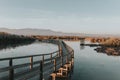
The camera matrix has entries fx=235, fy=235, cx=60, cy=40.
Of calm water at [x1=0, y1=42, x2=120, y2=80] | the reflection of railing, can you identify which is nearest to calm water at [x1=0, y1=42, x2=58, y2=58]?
calm water at [x1=0, y1=42, x2=120, y2=80]

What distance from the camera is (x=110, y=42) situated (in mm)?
87750

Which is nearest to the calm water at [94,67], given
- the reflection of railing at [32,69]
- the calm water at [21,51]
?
the calm water at [21,51]

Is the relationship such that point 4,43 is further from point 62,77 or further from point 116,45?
point 62,77

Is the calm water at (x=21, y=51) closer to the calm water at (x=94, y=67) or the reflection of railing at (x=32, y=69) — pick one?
the calm water at (x=94, y=67)

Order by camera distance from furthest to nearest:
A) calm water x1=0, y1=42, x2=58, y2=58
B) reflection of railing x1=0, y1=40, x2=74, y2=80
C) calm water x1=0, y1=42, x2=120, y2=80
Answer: calm water x1=0, y1=42, x2=58, y2=58
calm water x1=0, y1=42, x2=120, y2=80
reflection of railing x1=0, y1=40, x2=74, y2=80

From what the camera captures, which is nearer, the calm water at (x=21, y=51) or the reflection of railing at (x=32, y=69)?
the reflection of railing at (x=32, y=69)

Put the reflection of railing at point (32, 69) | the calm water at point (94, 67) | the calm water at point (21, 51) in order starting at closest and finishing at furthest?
the reflection of railing at point (32, 69), the calm water at point (94, 67), the calm water at point (21, 51)

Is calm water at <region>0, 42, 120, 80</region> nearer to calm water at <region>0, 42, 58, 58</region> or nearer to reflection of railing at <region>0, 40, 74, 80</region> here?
calm water at <region>0, 42, 58, 58</region>

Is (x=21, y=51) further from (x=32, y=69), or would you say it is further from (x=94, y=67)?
(x=32, y=69)

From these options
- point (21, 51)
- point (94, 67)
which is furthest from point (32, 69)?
point (21, 51)

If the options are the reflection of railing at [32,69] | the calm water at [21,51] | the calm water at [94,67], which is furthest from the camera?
the calm water at [21,51]

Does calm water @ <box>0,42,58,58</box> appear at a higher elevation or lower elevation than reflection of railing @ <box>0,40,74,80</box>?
lower

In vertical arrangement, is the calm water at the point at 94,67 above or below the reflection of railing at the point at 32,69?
below

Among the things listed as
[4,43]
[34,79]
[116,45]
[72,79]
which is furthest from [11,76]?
[116,45]
